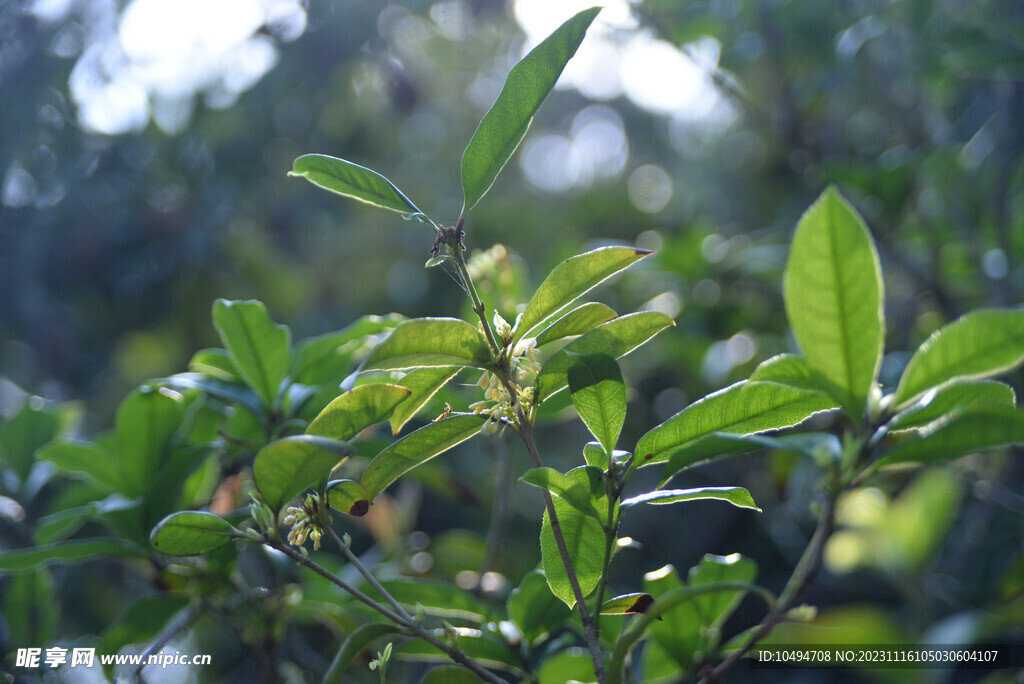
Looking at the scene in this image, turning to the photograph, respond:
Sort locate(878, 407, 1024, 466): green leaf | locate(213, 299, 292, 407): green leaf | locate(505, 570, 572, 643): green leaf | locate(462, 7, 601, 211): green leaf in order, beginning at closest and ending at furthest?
locate(878, 407, 1024, 466): green leaf, locate(462, 7, 601, 211): green leaf, locate(505, 570, 572, 643): green leaf, locate(213, 299, 292, 407): green leaf

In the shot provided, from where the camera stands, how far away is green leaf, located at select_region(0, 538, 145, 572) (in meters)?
0.82

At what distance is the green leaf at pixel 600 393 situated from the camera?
58cm

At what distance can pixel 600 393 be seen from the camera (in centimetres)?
60

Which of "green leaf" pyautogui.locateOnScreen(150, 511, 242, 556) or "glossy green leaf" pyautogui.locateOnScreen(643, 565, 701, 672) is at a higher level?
"green leaf" pyautogui.locateOnScreen(150, 511, 242, 556)

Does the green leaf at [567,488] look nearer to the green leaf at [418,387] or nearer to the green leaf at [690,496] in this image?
the green leaf at [690,496]

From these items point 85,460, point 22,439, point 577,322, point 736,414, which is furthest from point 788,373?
point 22,439

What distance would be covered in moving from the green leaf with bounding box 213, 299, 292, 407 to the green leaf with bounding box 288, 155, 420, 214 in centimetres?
29

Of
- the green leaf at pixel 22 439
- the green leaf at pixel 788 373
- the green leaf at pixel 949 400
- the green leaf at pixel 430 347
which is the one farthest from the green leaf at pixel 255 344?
the green leaf at pixel 949 400

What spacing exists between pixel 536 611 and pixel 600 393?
0.31 m

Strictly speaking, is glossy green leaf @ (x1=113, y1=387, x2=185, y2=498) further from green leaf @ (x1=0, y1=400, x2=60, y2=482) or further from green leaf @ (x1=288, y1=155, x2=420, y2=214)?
green leaf @ (x1=288, y1=155, x2=420, y2=214)

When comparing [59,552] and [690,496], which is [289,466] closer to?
[690,496]

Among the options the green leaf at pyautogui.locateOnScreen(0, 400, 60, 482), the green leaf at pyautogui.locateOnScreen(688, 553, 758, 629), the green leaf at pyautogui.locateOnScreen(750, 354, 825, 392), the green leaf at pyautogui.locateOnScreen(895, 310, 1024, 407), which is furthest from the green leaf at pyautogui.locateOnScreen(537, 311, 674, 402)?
the green leaf at pyautogui.locateOnScreen(0, 400, 60, 482)

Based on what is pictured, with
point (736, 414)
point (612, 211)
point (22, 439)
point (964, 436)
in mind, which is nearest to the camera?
point (964, 436)

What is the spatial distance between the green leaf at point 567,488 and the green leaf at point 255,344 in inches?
18.2
